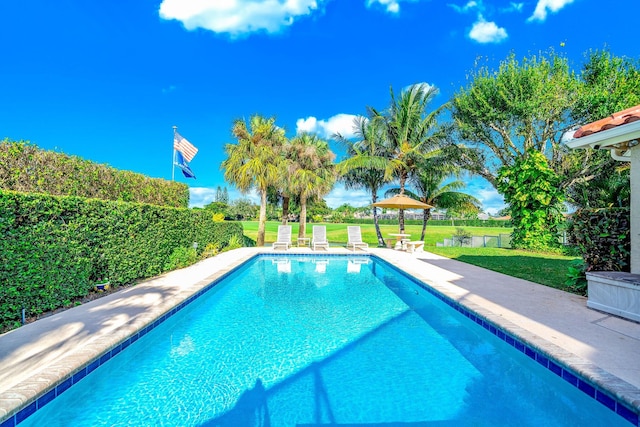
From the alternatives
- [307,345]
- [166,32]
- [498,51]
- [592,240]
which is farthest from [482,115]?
[166,32]

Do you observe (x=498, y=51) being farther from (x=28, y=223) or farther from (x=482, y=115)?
(x=28, y=223)

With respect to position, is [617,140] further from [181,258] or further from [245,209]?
[245,209]

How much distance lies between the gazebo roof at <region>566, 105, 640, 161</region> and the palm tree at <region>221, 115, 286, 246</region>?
41.5ft

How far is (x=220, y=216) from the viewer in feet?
53.1

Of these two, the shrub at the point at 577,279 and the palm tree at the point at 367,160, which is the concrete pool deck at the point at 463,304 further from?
the palm tree at the point at 367,160

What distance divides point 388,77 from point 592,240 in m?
16.2

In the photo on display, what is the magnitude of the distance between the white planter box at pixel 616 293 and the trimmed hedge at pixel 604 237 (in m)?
0.43

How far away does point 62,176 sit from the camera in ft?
19.1

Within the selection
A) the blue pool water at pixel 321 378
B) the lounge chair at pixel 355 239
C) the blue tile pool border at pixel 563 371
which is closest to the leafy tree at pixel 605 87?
the lounge chair at pixel 355 239

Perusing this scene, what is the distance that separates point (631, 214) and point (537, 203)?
10689mm

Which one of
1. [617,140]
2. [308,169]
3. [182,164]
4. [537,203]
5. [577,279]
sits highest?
[308,169]

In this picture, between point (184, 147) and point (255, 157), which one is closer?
point (184, 147)

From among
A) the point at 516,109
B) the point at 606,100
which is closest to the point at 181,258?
the point at 516,109

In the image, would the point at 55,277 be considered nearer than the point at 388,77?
Yes
